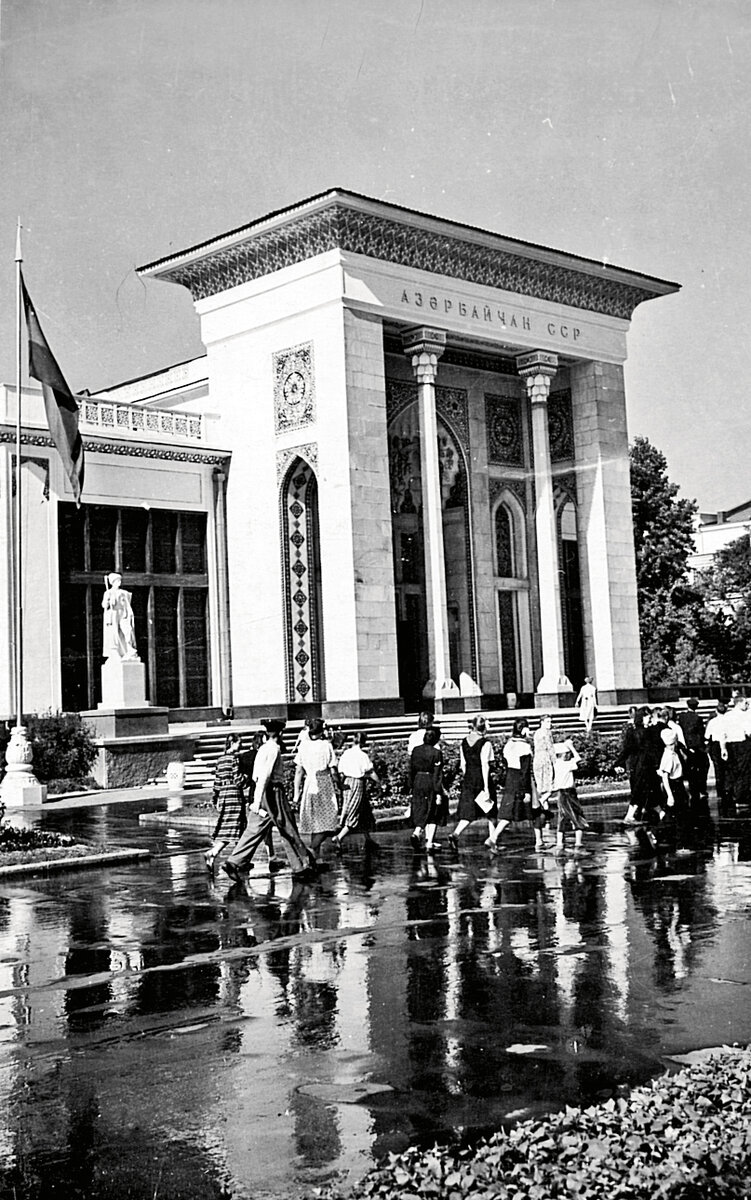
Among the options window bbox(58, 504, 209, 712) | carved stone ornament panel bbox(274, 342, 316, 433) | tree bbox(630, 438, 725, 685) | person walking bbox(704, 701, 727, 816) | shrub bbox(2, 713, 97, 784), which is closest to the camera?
person walking bbox(704, 701, 727, 816)

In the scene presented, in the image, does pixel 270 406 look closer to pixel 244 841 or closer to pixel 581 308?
pixel 581 308

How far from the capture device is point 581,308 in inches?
1478

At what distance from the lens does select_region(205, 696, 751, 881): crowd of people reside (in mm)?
14406

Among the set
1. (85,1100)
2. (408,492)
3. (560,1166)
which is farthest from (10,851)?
(408,492)

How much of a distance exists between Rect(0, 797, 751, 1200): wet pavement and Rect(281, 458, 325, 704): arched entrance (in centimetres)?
1836

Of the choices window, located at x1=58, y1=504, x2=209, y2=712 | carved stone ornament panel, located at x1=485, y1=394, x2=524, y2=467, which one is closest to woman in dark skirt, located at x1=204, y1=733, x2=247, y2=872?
window, located at x1=58, y1=504, x2=209, y2=712

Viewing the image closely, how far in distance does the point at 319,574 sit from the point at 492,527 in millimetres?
6135

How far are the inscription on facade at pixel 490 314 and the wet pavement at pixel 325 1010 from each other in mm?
21375

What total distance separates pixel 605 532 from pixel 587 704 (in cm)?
584

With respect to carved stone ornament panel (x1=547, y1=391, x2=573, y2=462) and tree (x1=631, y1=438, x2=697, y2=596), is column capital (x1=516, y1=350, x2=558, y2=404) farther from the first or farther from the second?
tree (x1=631, y1=438, x2=697, y2=596)

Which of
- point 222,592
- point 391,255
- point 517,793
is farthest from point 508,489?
point 517,793

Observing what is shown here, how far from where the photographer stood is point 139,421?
33.0 meters

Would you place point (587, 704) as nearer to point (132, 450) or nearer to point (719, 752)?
point (132, 450)

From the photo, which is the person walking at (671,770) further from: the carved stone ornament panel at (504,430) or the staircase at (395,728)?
the carved stone ornament panel at (504,430)
